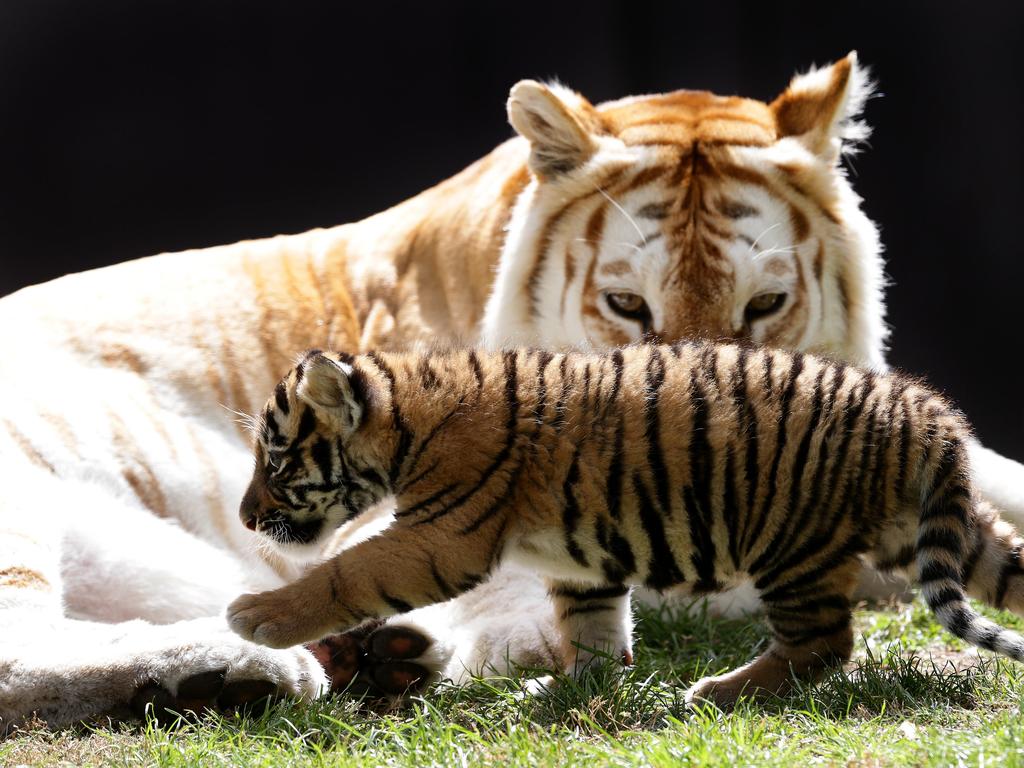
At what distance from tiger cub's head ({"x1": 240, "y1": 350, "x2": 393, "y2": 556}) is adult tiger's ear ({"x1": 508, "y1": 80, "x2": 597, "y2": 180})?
1.08 m

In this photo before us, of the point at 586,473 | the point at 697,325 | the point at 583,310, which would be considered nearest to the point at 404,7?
the point at 583,310

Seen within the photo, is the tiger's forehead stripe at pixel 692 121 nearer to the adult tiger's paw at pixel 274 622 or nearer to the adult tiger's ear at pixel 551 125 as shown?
the adult tiger's ear at pixel 551 125

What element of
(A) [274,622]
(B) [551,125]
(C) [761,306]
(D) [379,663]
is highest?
(B) [551,125]

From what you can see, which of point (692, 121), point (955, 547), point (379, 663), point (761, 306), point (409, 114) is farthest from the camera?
point (409, 114)

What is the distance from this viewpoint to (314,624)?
2.43 metres

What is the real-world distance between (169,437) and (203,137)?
2066mm

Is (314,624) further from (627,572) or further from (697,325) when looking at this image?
(697,325)

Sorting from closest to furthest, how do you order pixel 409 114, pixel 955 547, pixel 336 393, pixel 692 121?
pixel 955 547 → pixel 336 393 → pixel 692 121 → pixel 409 114

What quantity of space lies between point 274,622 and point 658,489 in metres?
0.72

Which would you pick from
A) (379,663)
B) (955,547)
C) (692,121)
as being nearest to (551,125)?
(692,121)

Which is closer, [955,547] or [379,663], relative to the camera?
[955,547]

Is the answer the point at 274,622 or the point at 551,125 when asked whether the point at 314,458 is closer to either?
the point at 274,622

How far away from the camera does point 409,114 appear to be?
18.0 ft

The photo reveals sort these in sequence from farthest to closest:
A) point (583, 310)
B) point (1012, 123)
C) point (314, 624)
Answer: point (1012, 123) → point (583, 310) → point (314, 624)
